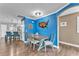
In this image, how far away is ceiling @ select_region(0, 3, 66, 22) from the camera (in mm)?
2213

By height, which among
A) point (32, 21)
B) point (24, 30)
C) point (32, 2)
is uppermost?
point (32, 2)

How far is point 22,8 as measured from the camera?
7.34ft

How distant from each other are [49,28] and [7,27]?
76 centimetres

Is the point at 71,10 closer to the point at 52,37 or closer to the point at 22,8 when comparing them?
the point at 52,37

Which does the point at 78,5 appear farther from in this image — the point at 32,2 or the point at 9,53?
the point at 9,53

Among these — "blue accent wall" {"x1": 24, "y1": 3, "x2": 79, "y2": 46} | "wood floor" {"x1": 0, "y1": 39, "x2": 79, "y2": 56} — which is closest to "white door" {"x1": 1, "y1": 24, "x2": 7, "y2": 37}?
"wood floor" {"x1": 0, "y1": 39, "x2": 79, "y2": 56}

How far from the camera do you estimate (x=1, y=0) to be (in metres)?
2.21

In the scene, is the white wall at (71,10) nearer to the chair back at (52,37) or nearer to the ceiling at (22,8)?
the ceiling at (22,8)

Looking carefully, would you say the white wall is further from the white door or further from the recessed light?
the white door

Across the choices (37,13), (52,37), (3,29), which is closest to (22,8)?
(37,13)

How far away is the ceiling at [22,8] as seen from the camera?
2213mm

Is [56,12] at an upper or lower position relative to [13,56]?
upper

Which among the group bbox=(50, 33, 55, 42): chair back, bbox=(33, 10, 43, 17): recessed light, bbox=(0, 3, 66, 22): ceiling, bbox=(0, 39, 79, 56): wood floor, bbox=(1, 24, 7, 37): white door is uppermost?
bbox=(0, 3, 66, 22): ceiling

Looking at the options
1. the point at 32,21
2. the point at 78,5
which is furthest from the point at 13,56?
the point at 78,5
